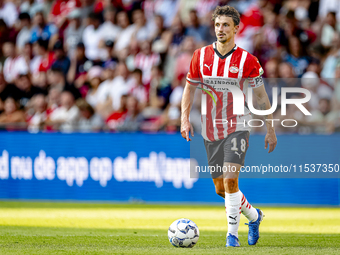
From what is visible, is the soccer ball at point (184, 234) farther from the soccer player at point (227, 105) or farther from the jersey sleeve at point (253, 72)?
the jersey sleeve at point (253, 72)

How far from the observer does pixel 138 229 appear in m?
7.81

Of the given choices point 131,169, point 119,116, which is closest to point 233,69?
point 131,169

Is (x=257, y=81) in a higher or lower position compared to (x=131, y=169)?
higher

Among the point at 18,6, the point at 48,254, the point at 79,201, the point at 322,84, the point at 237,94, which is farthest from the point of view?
the point at 18,6

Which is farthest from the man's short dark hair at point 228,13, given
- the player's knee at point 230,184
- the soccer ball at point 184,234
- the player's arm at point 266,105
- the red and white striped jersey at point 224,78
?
A: the soccer ball at point 184,234

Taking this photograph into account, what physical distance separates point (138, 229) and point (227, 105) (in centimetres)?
263

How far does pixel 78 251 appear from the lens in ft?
18.4

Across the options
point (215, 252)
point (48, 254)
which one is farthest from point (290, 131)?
point (48, 254)

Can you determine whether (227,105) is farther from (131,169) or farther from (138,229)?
(131,169)

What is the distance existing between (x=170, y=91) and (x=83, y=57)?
3.02 meters

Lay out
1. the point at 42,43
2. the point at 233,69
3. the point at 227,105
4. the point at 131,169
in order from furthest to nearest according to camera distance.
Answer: the point at 42,43 → the point at 131,169 → the point at 227,105 → the point at 233,69

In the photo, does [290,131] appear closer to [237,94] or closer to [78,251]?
[237,94]

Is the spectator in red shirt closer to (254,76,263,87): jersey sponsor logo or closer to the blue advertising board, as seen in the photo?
the blue advertising board

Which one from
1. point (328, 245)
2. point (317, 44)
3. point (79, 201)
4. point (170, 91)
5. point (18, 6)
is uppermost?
point (18, 6)
